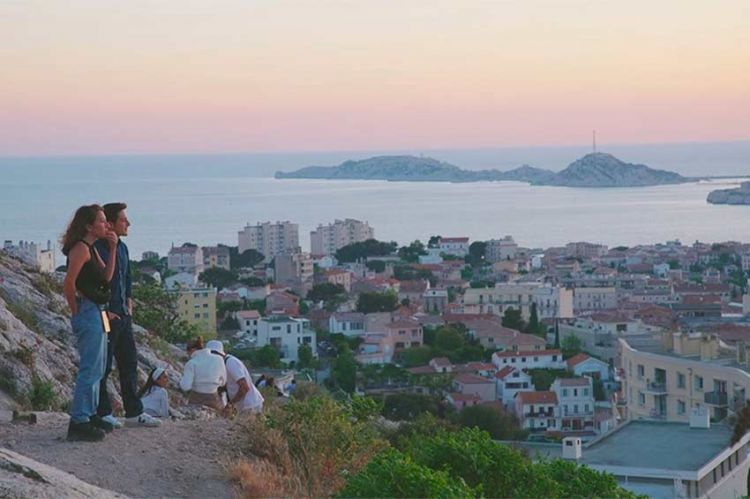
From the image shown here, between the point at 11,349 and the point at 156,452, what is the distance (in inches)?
87.4

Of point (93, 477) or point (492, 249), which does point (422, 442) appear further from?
point (492, 249)

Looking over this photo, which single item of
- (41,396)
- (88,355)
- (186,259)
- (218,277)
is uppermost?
(88,355)

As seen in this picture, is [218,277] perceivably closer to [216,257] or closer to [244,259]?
[216,257]

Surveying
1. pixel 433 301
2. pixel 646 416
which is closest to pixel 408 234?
pixel 433 301

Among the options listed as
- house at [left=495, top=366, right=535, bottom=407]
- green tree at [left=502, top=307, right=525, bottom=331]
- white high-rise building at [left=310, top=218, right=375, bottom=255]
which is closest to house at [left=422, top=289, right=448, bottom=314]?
green tree at [left=502, top=307, right=525, bottom=331]

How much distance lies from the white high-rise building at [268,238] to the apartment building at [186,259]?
1360 centimetres

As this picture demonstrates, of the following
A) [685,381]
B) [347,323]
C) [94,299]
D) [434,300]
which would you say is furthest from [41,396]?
[434,300]

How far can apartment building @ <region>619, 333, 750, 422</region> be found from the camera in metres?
15.7

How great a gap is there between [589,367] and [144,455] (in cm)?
3252

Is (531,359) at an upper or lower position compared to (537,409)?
upper

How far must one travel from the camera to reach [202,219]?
4692 inches

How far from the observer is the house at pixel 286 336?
41.6 m

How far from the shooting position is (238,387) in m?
7.07

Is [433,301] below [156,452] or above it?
below
